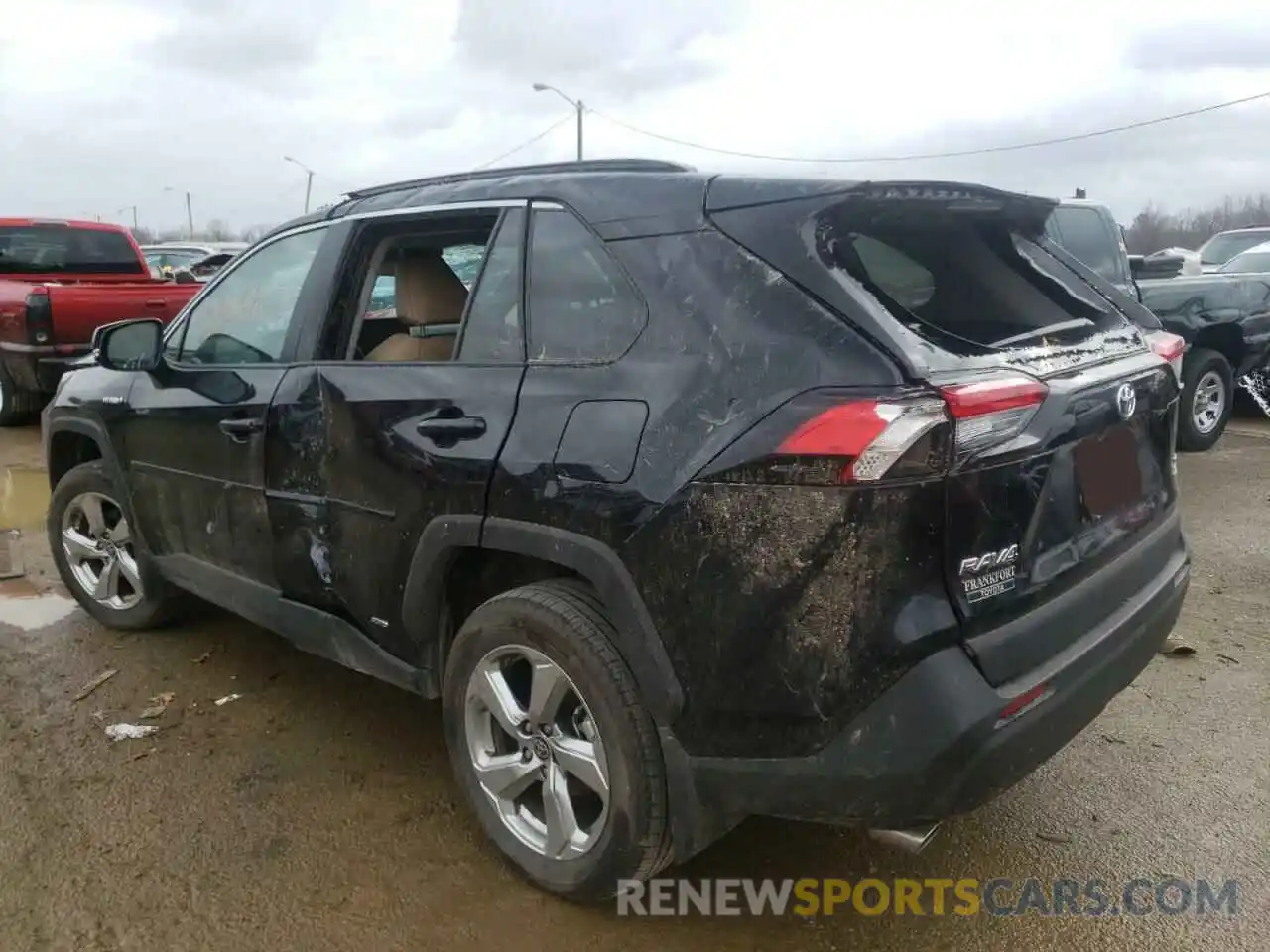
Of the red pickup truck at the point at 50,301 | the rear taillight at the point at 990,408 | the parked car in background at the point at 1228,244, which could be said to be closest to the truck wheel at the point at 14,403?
the red pickup truck at the point at 50,301

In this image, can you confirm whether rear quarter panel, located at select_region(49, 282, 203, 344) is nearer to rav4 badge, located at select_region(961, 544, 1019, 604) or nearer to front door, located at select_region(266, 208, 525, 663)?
front door, located at select_region(266, 208, 525, 663)

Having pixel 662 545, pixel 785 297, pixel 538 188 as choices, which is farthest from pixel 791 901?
pixel 538 188

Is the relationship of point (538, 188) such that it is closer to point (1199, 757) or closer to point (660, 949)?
point (660, 949)

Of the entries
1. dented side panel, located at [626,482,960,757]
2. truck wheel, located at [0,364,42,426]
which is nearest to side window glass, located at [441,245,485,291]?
dented side panel, located at [626,482,960,757]

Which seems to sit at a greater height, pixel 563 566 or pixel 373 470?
pixel 373 470

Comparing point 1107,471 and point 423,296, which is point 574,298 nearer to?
point 423,296

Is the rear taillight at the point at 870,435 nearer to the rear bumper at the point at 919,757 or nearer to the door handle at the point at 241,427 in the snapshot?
the rear bumper at the point at 919,757

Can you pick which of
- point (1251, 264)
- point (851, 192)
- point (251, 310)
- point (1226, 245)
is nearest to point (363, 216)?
point (251, 310)

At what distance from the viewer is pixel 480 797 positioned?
9.13 feet

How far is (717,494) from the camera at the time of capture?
6.96 ft

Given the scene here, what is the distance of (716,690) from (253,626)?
118 inches

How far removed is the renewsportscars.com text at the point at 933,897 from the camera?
258cm

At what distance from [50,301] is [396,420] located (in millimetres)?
7187

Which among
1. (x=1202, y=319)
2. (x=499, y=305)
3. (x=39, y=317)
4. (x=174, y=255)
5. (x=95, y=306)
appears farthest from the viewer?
(x=174, y=255)
